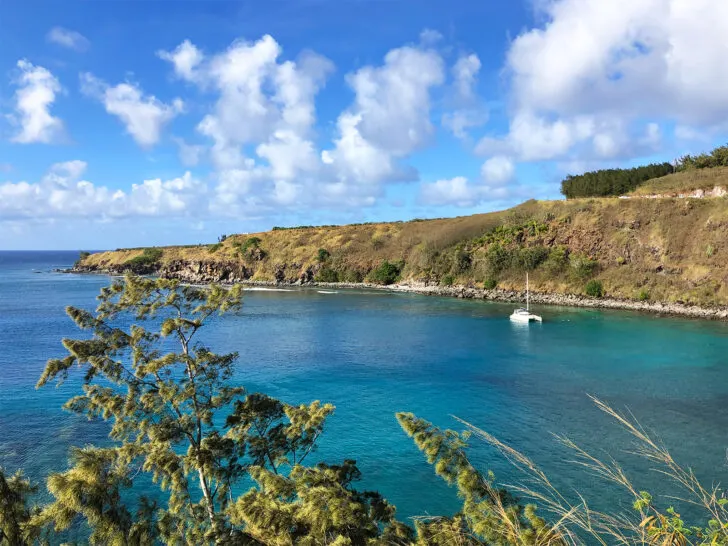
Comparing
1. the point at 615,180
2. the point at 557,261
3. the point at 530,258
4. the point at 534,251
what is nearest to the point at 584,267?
the point at 557,261

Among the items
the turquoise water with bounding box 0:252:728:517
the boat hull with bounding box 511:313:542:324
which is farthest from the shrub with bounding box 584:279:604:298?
the boat hull with bounding box 511:313:542:324

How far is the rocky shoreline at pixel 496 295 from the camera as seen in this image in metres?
57.8

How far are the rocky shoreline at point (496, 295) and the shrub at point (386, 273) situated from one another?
2.03 meters

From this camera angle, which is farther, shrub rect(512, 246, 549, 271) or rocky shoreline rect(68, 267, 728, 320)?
shrub rect(512, 246, 549, 271)

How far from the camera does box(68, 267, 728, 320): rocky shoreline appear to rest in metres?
57.8

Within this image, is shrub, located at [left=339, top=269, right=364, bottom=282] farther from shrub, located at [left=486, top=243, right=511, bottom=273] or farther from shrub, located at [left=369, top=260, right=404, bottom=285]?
shrub, located at [left=486, top=243, right=511, bottom=273]

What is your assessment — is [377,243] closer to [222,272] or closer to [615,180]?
[222,272]

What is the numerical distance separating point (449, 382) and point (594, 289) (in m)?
45.6

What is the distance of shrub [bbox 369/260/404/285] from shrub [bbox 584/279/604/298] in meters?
36.4

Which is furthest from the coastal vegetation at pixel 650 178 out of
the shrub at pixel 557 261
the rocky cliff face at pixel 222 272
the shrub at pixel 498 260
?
the rocky cliff face at pixel 222 272

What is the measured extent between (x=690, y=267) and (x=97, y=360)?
73.0 metres

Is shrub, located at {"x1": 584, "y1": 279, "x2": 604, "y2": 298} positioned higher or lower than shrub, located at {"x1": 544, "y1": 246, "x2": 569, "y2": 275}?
lower

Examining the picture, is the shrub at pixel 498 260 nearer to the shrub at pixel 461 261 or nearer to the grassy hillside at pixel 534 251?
the grassy hillside at pixel 534 251

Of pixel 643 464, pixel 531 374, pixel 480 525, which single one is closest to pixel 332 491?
pixel 480 525
